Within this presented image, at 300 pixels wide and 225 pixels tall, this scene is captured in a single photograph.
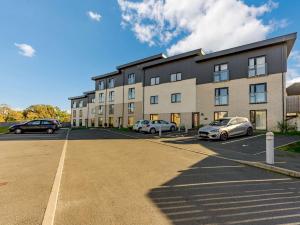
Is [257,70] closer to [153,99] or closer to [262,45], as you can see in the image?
[262,45]

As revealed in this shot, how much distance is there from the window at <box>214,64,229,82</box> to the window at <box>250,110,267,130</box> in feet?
16.4

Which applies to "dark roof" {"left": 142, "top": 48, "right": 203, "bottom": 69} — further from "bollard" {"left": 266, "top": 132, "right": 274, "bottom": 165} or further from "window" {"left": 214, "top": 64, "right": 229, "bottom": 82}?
"bollard" {"left": 266, "top": 132, "right": 274, "bottom": 165}

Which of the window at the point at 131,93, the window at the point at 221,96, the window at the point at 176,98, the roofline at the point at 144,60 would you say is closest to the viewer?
the window at the point at 221,96

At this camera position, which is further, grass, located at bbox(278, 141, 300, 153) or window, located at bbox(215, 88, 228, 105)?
window, located at bbox(215, 88, 228, 105)

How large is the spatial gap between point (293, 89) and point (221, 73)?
16.3m

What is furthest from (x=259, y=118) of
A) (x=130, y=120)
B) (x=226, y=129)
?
(x=130, y=120)

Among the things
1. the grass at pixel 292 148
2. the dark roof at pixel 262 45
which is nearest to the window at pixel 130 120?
the dark roof at pixel 262 45

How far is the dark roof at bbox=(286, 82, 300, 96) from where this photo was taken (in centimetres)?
Result: 3047

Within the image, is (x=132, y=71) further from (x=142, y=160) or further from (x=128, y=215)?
(x=128, y=215)

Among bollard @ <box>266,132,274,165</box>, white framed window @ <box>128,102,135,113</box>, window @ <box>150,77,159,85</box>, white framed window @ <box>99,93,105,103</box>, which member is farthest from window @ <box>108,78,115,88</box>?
bollard @ <box>266,132,274,165</box>

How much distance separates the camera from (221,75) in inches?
942

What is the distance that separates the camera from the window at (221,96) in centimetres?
2334

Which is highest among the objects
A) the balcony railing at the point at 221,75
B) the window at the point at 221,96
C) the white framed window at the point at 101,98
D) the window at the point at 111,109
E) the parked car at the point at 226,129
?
the balcony railing at the point at 221,75

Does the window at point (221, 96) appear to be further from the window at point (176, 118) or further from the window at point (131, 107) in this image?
the window at point (131, 107)
